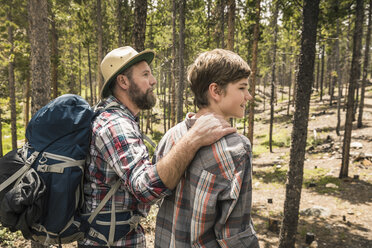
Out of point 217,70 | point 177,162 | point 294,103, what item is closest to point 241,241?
point 177,162

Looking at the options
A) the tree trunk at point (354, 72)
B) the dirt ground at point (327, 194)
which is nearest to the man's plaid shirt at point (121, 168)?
the dirt ground at point (327, 194)

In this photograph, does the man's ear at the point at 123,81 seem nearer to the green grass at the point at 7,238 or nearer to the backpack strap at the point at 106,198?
the backpack strap at the point at 106,198

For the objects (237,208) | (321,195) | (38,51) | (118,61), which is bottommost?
(321,195)

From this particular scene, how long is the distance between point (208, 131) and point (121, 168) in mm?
690

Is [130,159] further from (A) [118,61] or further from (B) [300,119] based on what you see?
(B) [300,119]

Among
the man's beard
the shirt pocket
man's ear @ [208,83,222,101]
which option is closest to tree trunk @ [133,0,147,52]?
the man's beard

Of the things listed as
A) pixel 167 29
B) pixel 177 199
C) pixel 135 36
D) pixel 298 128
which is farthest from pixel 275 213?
pixel 167 29

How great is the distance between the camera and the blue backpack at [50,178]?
1.65 meters

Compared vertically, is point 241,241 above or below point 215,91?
below

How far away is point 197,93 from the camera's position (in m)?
1.70

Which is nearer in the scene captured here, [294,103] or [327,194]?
[327,194]

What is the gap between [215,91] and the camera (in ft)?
5.26

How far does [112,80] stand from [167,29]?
20.6 meters

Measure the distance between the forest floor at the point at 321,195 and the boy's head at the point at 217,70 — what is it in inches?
217
